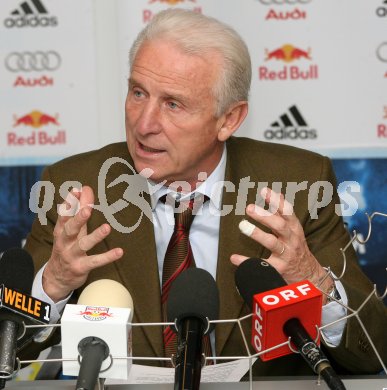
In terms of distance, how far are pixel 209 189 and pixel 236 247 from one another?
0.69ft

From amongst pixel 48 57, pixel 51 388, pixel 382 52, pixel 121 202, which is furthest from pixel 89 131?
pixel 51 388

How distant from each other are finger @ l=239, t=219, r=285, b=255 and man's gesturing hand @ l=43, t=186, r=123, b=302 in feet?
0.89

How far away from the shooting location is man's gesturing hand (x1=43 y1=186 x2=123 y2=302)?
1763mm

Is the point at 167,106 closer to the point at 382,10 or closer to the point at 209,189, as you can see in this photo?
the point at 209,189

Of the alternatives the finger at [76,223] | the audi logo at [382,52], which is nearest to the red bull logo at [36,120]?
the audi logo at [382,52]

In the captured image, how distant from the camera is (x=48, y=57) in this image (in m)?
3.08

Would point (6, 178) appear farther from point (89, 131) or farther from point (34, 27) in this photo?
point (34, 27)

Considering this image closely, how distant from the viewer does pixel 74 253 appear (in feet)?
5.93

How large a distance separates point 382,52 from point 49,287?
5.58 ft

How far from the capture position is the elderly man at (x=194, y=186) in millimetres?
2053

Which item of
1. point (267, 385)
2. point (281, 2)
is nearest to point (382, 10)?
point (281, 2)

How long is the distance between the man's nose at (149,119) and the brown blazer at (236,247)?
239mm

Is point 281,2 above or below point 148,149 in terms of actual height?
above

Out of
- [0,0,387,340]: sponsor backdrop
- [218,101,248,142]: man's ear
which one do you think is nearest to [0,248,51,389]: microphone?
[218,101,248,142]: man's ear
